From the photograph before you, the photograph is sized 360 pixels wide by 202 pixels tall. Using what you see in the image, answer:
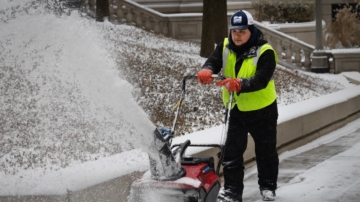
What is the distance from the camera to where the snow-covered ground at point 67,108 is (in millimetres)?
7707

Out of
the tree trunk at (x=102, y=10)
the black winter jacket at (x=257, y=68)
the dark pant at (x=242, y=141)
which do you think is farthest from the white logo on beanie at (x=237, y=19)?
the tree trunk at (x=102, y=10)

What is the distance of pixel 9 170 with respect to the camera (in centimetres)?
929

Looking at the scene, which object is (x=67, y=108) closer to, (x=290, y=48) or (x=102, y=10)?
(x=102, y=10)

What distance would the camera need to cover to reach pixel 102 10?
2595cm

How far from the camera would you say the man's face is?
25.2 feet

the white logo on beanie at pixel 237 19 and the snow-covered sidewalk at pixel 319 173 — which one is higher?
the white logo on beanie at pixel 237 19

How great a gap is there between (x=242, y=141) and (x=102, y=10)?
18.6m

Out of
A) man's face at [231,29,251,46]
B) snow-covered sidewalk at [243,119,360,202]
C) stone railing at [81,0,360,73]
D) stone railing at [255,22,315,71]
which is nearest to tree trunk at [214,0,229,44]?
stone railing at [81,0,360,73]

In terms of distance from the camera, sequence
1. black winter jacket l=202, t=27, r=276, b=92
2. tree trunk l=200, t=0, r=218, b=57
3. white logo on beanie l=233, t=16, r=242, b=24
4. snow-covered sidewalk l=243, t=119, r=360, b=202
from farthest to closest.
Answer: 1. tree trunk l=200, t=0, r=218, b=57
2. snow-covered sidewalk l=243, t=119, r=360, b=202
3. white logo on beanie l=233, t=16, r=242, b=24
4. black winter jacket l=202, t=27, r=276, b=92

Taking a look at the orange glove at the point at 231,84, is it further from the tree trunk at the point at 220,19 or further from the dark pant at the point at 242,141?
the tree trunk at the point at 220,19

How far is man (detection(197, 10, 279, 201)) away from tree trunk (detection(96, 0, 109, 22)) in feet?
59.9

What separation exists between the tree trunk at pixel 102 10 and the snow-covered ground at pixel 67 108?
20.0 feet

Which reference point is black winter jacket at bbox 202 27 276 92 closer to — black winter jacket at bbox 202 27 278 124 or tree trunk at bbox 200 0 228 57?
black winter jacket at bbox 202 27 278 124

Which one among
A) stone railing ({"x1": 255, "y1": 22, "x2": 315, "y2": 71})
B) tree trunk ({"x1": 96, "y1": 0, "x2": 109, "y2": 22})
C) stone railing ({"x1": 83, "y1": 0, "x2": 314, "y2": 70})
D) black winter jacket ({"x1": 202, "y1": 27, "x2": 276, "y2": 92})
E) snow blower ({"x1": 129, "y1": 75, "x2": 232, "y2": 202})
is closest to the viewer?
snow blower ({"x1": 129, "y1": 75, "x2": 232, "y2": 202})
